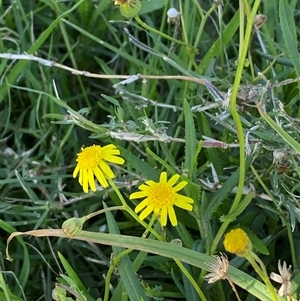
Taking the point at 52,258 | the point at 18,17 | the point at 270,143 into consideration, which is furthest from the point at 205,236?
the point at 18,17

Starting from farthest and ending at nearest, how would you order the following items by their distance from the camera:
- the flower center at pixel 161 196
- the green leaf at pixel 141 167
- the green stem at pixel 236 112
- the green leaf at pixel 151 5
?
1. the green leaf at pixel 151 5
2. the green leaf at pixel 141 167
3. the flower center at pixel 161 196
4. the green stem at pixel 236 112

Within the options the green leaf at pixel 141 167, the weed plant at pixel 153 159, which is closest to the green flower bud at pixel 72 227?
the weed plant at pixel 153 159

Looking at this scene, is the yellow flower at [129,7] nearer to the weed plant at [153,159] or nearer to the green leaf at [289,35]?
the weed plant at [153,159]

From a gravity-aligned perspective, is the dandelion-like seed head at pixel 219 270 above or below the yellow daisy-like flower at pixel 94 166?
below

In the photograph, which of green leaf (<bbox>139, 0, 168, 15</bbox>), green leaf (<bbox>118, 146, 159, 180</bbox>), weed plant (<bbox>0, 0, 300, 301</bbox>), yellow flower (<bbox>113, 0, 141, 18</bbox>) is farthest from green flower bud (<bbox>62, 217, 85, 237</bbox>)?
green leaf (<bbox>139, 0, 168, 15</bbox>)

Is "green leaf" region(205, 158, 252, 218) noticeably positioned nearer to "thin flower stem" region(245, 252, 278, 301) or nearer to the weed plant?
the weed plant

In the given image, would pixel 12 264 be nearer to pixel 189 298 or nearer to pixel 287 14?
pixel 189 298

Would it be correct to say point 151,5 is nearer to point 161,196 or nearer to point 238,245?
point 161,196

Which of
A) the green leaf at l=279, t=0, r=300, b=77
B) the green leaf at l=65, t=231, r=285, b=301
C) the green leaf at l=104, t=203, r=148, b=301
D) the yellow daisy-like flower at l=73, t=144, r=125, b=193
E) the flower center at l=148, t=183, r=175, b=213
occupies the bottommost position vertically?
the green leaf at l=104, t=203, r=148, b=301

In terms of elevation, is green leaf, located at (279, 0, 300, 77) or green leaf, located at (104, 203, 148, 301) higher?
green leaf, located at (279, 0, 300, 77)
